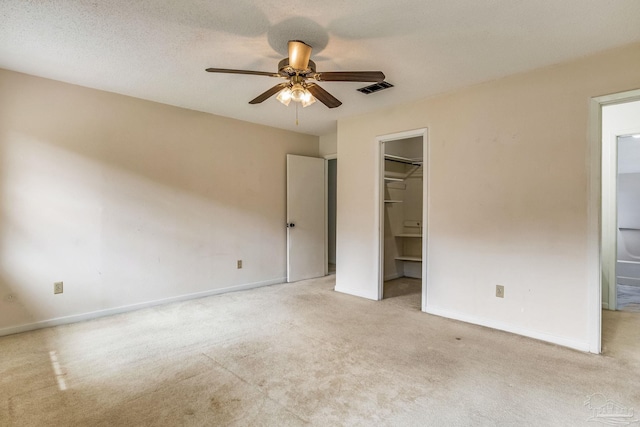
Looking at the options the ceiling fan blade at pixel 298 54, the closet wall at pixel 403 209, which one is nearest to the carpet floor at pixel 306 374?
the closet wall at pixel 403 209

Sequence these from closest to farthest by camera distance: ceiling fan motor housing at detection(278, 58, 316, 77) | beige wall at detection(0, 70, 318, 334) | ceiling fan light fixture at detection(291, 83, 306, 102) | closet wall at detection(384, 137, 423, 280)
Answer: ceiling fan motor housing at detection(278, 58, 316, 77), ceiling fan light fixture at detection(291, 83, 306, 102), beige wall at detection(0, 70, 318, 334), closet wall at detection(384, 137, 423, 280)

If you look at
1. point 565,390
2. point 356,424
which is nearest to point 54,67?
point 356,424

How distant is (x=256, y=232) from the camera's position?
4824mm

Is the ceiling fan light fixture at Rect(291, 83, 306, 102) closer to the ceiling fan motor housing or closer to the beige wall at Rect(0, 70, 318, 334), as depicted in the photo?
the ceiling fan motor housing

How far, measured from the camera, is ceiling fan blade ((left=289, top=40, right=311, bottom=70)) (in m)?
2.23

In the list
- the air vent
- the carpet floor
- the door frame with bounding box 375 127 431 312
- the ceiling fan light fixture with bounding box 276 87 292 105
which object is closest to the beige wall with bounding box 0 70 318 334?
the carpet floor

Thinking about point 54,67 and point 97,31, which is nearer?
point 97,31

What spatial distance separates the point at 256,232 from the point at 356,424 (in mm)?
3403

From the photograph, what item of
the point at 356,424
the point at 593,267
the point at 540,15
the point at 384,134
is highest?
the point at 540,15

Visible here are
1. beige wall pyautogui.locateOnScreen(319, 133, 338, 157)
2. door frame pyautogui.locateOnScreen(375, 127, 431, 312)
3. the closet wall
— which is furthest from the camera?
beige wall pyautogui.locateOnScreen(319, 133, 338, 157)

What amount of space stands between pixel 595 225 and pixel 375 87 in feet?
7.51

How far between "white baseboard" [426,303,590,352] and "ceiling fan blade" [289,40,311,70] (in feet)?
9.28

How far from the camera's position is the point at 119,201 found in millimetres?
3590

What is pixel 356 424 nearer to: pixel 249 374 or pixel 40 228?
pixel 249 374
